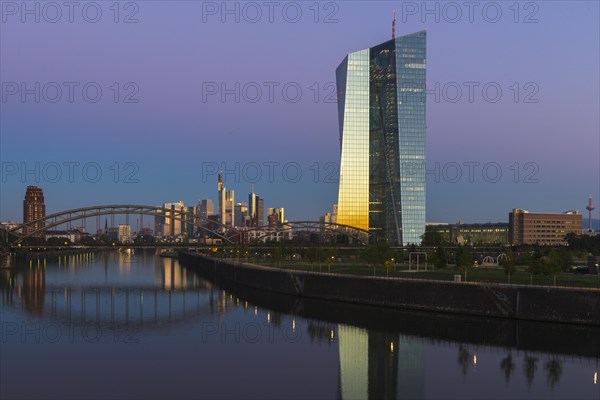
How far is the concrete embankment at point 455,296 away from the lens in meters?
47.3

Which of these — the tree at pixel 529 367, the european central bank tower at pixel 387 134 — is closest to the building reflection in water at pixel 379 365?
the tree at pixel 529 367

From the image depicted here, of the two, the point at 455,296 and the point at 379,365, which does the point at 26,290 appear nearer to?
the point at 455,296

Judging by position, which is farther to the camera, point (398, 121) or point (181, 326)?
point (398, 121)

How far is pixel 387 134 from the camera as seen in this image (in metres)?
163

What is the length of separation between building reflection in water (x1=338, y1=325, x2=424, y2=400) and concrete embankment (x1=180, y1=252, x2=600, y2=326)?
9232 mm

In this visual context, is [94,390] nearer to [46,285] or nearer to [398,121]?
[46,285]

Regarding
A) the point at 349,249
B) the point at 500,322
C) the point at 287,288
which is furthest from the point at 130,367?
the point at 349,249

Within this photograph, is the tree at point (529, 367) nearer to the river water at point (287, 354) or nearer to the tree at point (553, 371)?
the river water at point (287, 354)

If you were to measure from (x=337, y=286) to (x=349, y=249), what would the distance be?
244 feet

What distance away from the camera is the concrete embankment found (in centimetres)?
4734

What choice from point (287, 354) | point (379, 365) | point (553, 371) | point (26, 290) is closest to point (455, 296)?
point (553, 371)

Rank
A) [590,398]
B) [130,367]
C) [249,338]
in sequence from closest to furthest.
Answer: [590,398] → [130,367] → [249,338]

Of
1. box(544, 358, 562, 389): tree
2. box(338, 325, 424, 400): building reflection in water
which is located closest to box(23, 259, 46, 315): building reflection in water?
box(338, 325, 424, 400): building reflection in water

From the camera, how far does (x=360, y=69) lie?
164 metres
